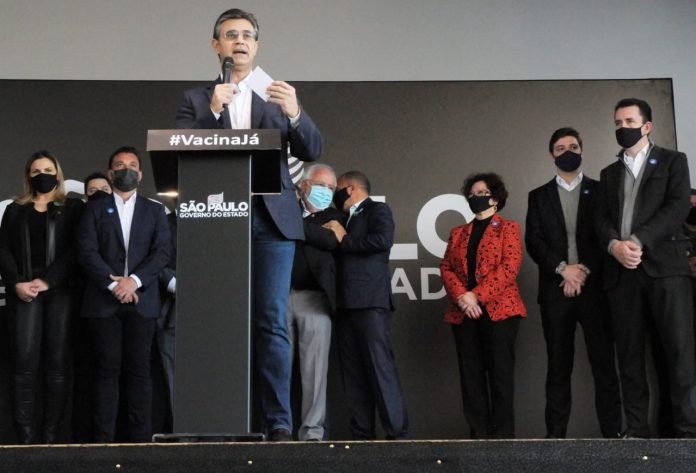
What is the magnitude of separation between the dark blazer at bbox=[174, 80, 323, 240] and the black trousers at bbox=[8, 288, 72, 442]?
5.99 ft

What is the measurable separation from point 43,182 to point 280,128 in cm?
215

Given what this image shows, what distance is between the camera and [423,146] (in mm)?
5738

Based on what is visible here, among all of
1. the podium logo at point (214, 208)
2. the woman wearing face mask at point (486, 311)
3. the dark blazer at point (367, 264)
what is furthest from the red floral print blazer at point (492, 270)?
the podium logo at point (214, 208)

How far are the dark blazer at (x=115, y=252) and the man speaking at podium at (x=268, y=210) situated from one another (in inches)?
60.9

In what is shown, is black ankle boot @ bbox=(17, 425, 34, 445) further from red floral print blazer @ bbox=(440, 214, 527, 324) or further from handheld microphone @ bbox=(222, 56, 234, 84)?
handheld microphone @ bbox=(222, 56, 234, 84)

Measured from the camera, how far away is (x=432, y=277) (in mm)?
5578

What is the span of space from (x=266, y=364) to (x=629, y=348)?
1806 mm

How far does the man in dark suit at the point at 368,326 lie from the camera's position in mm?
4414

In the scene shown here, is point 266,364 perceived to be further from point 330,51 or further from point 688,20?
point 688,20

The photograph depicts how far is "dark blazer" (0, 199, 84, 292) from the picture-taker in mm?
4453

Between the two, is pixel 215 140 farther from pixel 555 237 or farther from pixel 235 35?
pixel 555 237

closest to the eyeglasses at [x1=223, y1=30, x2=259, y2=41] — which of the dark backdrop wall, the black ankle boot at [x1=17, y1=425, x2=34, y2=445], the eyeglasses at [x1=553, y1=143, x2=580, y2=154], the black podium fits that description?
the black podium

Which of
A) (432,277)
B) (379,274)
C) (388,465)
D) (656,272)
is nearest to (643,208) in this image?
(656,272)

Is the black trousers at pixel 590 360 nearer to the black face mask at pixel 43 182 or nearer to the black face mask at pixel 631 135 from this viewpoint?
the black face mask at pixel 631 135
